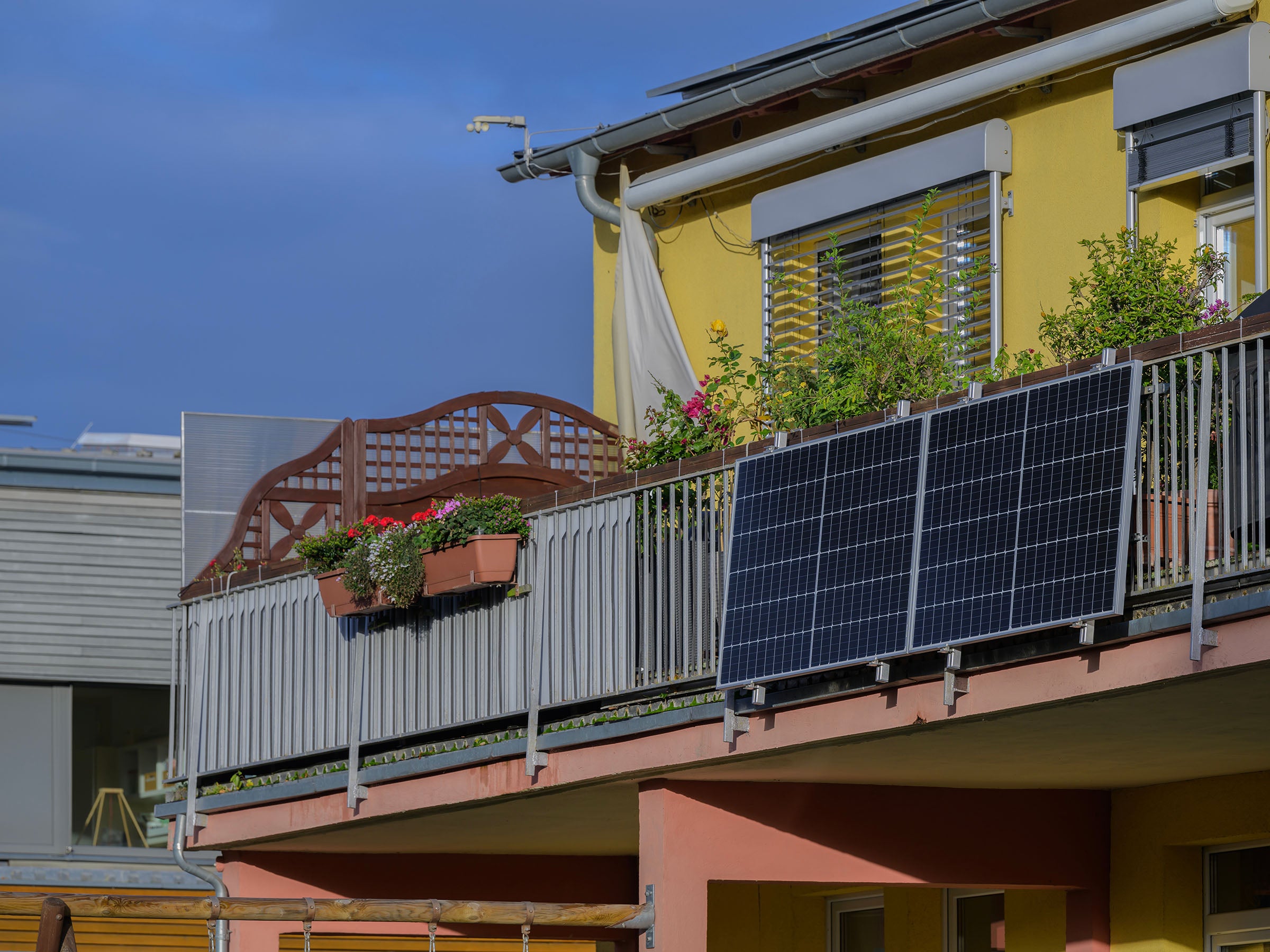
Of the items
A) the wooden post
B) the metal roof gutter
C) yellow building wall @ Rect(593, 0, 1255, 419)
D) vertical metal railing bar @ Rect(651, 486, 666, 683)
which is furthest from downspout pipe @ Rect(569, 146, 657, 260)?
the wooden post

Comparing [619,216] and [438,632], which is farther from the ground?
[619,216]

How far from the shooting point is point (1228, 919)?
36.3ft

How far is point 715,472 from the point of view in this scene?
32.0 feet

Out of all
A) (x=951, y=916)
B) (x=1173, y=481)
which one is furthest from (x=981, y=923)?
(x=1173, y=481)

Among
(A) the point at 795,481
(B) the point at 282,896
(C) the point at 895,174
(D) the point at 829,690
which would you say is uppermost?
(C) the point at 895,174

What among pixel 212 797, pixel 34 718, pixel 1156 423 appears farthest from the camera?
pixel 34 718

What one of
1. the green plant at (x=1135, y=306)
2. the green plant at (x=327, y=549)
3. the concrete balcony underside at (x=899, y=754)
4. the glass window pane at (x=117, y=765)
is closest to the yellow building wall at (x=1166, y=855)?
the concrete balcony underside at (x=899, y=754)

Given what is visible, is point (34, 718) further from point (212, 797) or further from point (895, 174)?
point (895, 174)

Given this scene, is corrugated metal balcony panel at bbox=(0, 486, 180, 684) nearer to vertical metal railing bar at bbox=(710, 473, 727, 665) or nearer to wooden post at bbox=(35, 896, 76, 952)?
vertical metal railing bar at bbox=(710, 473, 727, 665)

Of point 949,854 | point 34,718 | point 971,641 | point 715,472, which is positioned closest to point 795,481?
point 715,472

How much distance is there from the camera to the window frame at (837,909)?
14109mm

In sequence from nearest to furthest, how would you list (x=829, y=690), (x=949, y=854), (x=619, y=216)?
(x=829, y=690), (x=949, y=854), (x=619, y=216)

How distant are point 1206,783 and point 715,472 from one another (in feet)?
10.5

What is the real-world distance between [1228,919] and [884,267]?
4.53 meters
